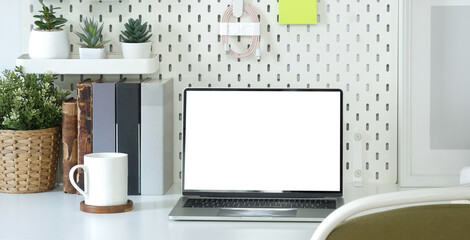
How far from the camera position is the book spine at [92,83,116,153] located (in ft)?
5.57

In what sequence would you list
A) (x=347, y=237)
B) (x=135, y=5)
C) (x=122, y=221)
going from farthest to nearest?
(x=135, y=5) < (x=122, y=221) < (x=347, y=237)

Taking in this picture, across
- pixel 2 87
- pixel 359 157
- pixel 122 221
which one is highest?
pixel 2 87

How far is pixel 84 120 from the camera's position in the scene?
173 centimetres

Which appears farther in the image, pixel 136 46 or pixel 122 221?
pixel 136 46

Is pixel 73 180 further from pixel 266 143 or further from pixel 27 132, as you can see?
pixel 266 143

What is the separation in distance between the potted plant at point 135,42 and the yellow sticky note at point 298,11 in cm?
34

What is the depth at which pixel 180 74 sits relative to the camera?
6.10ft

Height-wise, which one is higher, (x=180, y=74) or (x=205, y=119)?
(x=180, y=74)

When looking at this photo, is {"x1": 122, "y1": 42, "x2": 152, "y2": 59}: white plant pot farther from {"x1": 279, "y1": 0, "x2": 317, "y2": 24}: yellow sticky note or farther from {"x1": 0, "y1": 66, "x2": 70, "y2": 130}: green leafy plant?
{"x1": 279, "y1": 0, "x2": 317, "y2": 24}: yellow sticky note

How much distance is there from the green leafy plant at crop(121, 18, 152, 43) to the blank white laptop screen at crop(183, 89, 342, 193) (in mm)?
239

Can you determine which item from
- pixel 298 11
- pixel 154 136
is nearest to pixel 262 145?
pixel 154 136

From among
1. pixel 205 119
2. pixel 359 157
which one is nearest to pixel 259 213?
pixel 205 119

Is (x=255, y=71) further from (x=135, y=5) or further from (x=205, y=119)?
(x=135, y=5)

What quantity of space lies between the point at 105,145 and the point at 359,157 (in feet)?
2.09
